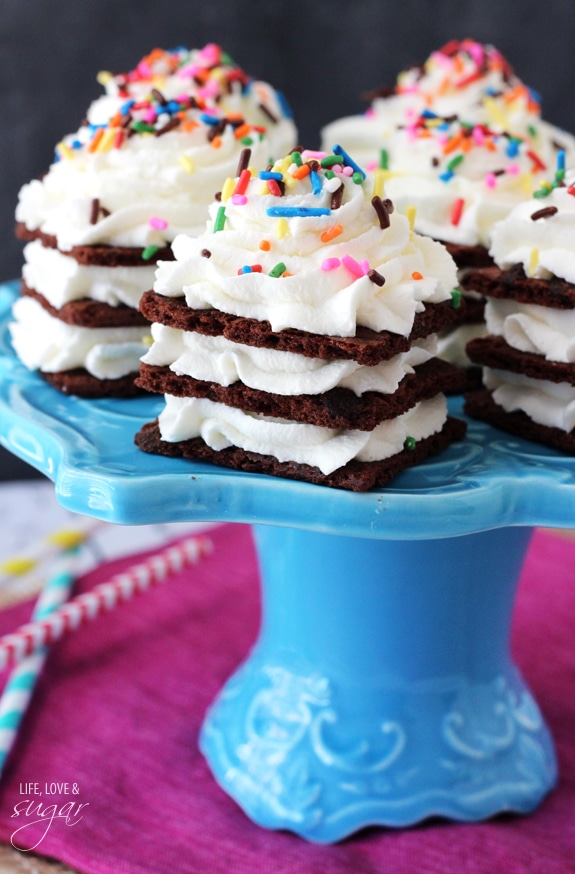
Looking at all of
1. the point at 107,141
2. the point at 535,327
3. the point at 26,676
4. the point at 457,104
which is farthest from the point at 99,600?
the point at 457,104

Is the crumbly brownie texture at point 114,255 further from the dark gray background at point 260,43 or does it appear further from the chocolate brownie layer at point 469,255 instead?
the dark gray background at point 260,43

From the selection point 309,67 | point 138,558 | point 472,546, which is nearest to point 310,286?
point 472,546

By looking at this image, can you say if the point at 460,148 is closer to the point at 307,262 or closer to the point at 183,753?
the point at 307,262

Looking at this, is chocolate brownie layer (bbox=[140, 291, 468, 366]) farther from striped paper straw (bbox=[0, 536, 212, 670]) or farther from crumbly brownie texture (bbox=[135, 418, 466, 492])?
striped paper straw (bbox=[0, 536, 212, 670])

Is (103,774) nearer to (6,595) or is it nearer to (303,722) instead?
(303,722)

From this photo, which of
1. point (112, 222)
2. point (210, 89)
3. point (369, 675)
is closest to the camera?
point (112, 222)

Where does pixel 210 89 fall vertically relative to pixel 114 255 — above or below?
above

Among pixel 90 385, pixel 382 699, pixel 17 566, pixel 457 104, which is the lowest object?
pixel 17 566
